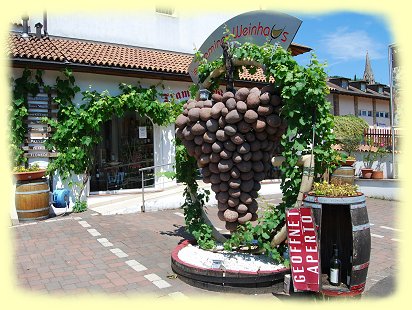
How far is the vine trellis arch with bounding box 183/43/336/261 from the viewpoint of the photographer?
4.21 m

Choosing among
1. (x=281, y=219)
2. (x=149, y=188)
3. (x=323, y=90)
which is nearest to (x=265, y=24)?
(x=323, y=90)

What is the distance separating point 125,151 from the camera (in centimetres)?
1152

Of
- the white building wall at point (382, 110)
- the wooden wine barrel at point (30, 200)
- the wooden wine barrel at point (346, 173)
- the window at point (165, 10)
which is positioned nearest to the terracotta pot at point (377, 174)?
the wooden wine barrel at point (346, 173)

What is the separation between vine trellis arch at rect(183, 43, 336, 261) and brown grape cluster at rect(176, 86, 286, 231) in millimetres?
206

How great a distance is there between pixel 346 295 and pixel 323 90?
2.22 m

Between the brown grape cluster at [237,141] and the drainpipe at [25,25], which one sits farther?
the drainpipe at [25,25]

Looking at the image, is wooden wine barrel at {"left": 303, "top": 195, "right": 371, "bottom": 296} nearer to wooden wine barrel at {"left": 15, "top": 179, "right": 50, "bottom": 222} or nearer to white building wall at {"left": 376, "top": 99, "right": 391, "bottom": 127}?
wooden wine barrel at {"left": 15, "top": 179, "right": 50, "bottom": 222}

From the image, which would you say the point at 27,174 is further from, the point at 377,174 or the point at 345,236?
the point at 377,174

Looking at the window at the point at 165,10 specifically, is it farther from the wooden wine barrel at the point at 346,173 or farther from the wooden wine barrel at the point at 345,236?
the wooden wine barrel at the point at 345,236

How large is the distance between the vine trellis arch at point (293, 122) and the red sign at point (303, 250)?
60cm

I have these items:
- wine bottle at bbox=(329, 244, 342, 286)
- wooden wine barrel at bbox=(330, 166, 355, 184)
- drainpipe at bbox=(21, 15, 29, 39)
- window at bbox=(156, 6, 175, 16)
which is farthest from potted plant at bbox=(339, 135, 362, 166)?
drainpipe at bbox=(21, 15, 29, 39)

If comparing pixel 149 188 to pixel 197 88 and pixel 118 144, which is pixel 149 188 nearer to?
pixel 118 144

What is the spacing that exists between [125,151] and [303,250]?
27.9ft

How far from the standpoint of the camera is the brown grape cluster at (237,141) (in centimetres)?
457
